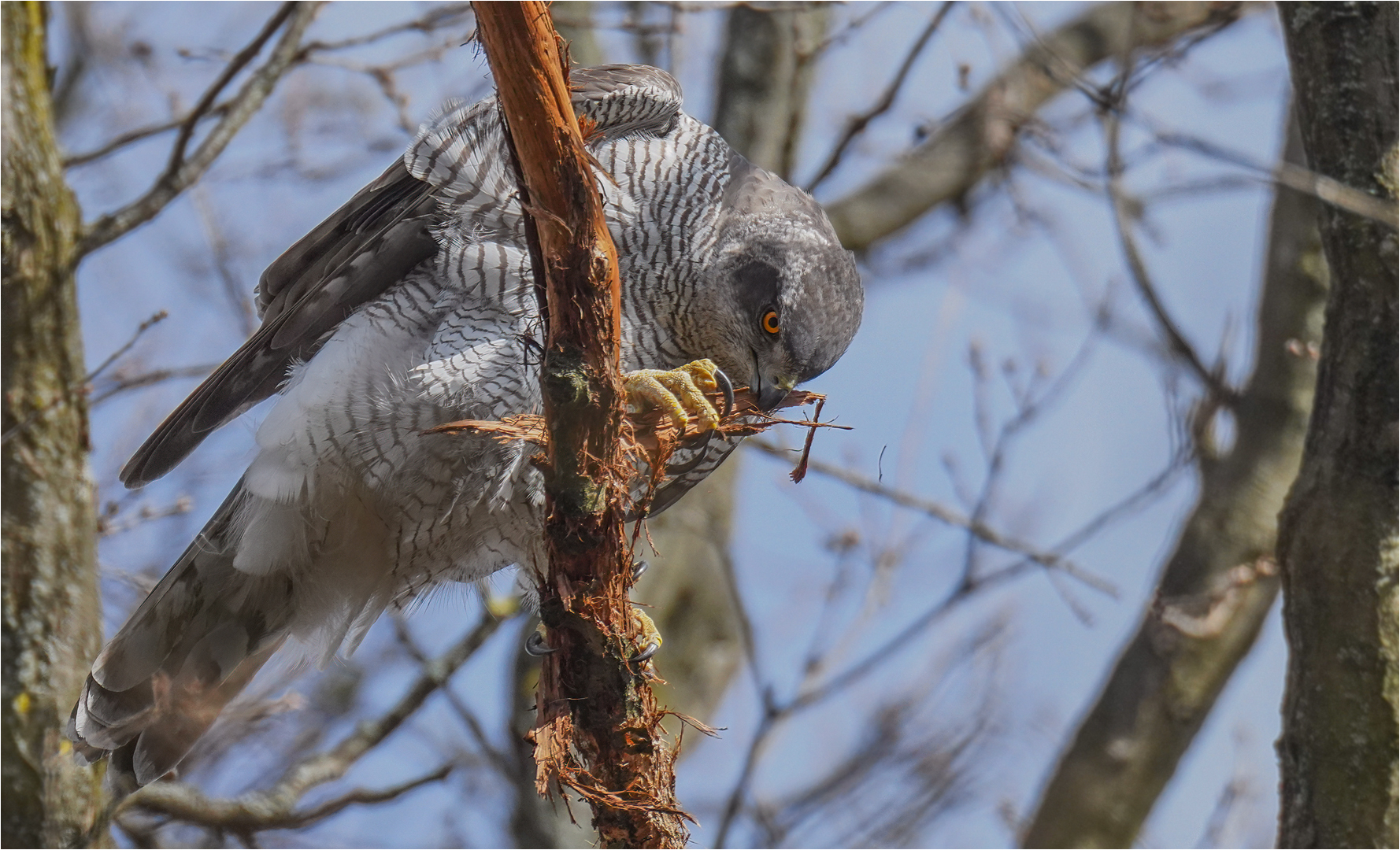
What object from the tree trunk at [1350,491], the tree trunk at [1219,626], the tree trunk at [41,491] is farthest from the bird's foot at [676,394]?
the tree trunk at [1219,626]

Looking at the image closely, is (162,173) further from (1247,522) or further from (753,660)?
(1247,522)

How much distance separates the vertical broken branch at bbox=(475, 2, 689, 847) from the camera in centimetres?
193

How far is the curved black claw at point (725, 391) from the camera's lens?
2.53 meters

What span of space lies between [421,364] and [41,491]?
1.20 metres

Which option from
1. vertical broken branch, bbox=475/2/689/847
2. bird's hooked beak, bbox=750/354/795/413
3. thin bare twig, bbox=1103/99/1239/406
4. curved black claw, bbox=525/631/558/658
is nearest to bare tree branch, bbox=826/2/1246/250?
thin bare twig, bbox=1103/99/1239/406

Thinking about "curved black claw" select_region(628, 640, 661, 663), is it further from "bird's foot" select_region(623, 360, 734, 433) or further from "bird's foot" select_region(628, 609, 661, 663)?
"bird's foot" select_region(623, 360, 734, 433)

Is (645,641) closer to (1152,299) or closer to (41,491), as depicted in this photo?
(41,491)

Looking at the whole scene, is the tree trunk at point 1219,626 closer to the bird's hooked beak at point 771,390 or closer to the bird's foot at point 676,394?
the bird's hooked beak at point 771,390

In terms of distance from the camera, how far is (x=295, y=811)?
383cm

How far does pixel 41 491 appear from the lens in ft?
10.8

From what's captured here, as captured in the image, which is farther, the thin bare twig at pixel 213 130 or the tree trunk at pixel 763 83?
the tree trunk at pixel 763 83

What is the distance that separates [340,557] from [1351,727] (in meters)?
2.59

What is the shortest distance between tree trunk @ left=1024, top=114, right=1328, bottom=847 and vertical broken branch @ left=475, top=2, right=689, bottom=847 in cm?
306

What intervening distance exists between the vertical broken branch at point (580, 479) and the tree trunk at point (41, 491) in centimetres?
170
